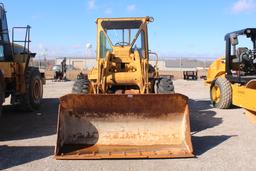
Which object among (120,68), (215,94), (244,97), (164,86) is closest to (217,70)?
(215,94)

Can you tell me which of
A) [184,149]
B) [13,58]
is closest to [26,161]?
[184,149]

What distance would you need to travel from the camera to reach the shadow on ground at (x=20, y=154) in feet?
20.0

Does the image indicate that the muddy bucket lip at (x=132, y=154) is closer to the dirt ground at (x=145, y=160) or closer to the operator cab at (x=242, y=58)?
the dirt ground at (x=145, y=160)

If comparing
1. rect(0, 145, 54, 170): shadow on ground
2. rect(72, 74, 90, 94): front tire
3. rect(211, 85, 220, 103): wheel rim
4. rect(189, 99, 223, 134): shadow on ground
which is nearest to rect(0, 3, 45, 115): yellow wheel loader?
rect(72, 74, 90, 94): front tire

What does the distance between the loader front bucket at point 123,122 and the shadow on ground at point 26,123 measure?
57.4 inches

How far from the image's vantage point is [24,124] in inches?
368

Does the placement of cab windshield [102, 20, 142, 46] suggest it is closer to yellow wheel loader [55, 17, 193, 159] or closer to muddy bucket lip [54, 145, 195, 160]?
yellow wheel loader [55, 17, 193, 159]

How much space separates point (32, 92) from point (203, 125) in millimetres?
4944

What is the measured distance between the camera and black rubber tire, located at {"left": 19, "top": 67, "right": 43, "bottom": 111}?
10.7m

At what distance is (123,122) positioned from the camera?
23.3 ft

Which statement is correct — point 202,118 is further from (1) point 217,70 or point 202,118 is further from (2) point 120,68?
(1) point 217,70

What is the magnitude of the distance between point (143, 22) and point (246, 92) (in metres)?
3.13

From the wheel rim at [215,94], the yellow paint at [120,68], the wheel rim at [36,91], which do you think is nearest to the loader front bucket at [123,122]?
the yellow paint at [120,68]

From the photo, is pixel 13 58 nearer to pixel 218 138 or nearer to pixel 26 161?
pixel 26 161
